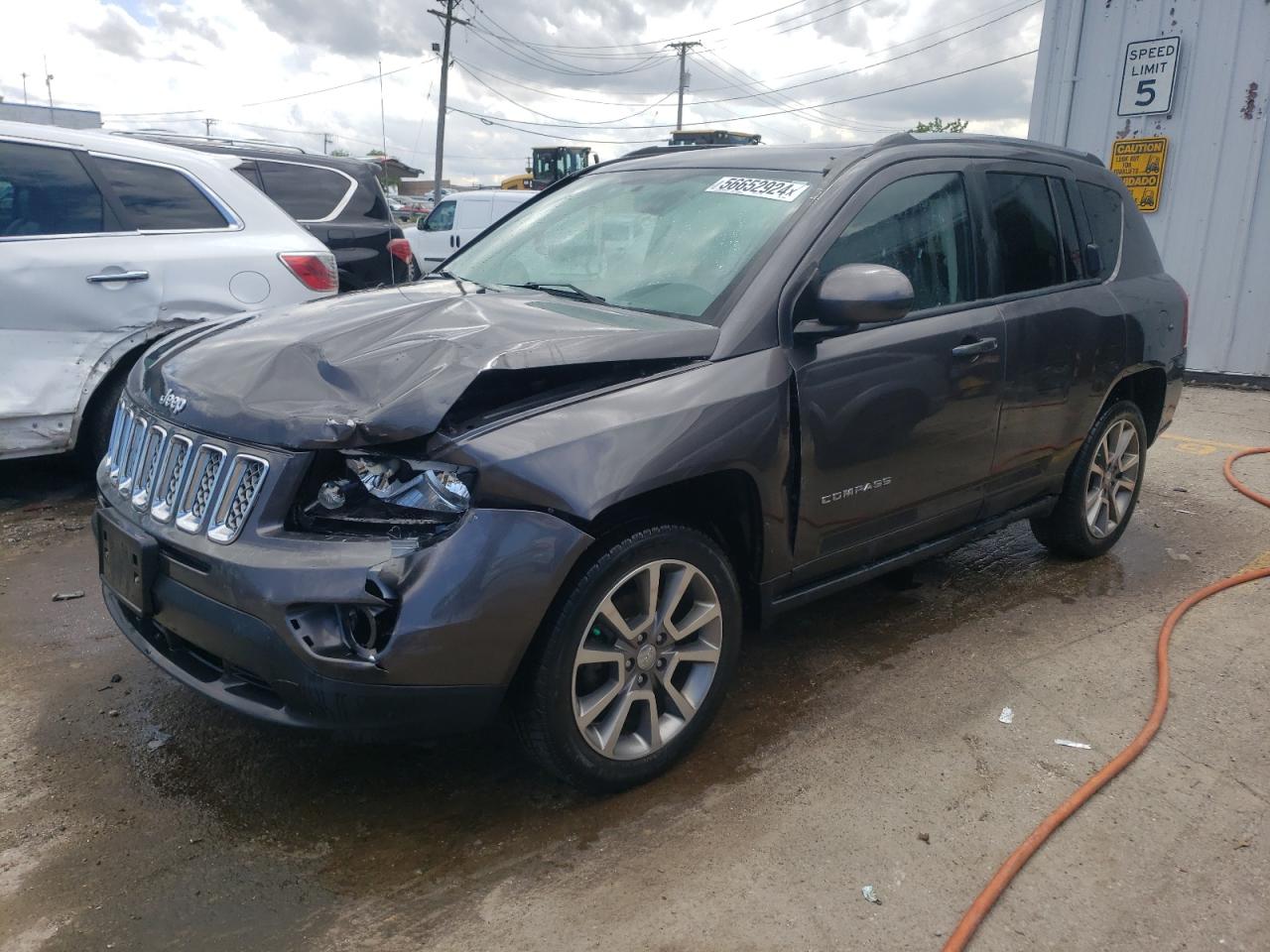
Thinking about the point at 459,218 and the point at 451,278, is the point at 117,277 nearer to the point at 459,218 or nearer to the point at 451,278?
the point at 451,278

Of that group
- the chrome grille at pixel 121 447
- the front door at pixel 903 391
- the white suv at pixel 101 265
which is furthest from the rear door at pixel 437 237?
the chrome grille at pixel 121 447

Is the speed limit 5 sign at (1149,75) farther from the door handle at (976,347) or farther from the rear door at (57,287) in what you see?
the rear door at (57,287)

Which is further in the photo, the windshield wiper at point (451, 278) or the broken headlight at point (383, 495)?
the windshield wiper at point (451, 278)

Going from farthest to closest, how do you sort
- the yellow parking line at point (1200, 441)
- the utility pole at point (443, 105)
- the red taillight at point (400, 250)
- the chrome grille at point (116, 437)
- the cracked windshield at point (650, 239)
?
the utility pole at point (443, 105) → the yellow parking line at point (1200, 441) → the red taillight at point (400, 250) → the cracked windshield at point (650, 239) → the chrome grille at point (116, 437)

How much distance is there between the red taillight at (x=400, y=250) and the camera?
6.71 meters

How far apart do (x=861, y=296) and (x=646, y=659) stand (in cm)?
120

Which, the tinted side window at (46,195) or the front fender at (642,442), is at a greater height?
the tinted side window at (46,195)

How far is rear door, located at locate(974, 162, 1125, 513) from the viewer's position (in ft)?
12.4

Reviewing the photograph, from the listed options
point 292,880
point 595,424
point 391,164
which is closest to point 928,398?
point 595,424

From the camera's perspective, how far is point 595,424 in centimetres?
253

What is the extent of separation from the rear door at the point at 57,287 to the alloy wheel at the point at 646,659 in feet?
11.2

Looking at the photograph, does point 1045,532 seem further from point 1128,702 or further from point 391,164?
point 391,164

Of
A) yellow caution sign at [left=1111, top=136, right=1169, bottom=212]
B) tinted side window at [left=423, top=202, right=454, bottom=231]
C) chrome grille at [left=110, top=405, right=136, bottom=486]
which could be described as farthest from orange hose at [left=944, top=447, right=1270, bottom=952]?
tinted side window at [left=423, top=202, right=454, bottom=231]

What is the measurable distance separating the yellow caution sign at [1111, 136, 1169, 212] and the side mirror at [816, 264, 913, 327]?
794cm
